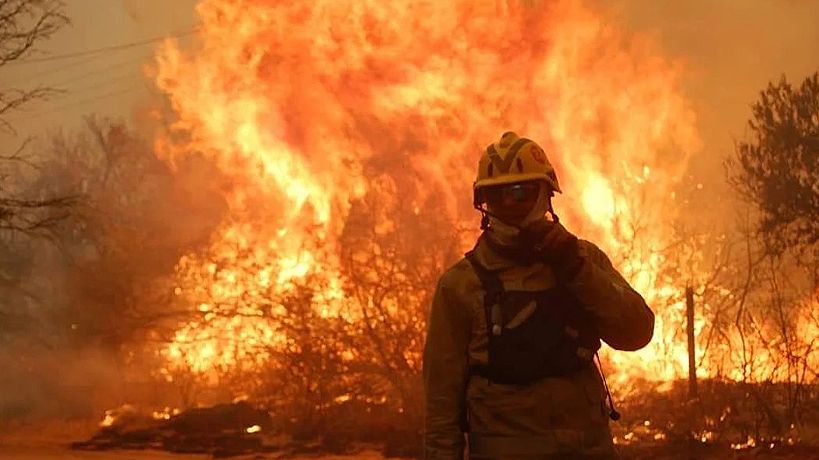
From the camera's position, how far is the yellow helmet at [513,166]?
3172mm

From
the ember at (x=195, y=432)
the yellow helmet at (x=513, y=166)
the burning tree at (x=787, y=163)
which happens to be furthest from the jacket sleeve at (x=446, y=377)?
the burning tree at (x=787, y=163)

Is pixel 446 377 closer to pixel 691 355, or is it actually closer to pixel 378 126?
pixel 691 355

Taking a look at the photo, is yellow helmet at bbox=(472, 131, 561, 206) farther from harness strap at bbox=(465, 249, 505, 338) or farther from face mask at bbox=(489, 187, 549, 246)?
harness strap at bbox=(465, 249, 505, 338)

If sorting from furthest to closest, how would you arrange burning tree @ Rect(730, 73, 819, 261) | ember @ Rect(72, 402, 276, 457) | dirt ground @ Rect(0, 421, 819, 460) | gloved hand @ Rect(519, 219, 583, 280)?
burning tree @ Rect(730, 73, 819, 261) → ember @ Rect(72, 402, 276, 457) → dirt ground @ Rect(0, 421, 819, 460) → gloved hand @ Rect(519, 219, 583, 280)

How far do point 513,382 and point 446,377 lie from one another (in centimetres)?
24

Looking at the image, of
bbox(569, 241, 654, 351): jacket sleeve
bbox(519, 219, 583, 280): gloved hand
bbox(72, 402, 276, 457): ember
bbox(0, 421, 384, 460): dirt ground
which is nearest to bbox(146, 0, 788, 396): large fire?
bbox(72, 402, 276, 457): ember

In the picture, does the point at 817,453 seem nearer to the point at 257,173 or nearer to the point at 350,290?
the point at 350,290

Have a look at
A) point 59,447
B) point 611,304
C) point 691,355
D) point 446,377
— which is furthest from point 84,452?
point 611,304

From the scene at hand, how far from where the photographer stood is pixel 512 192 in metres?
3.15

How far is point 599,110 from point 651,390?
4.62 meters

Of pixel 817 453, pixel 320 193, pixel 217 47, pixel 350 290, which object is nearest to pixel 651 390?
pixel 817 453

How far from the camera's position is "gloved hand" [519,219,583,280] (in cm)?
294

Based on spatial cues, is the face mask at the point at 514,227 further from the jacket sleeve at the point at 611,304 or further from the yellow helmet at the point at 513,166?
the jacket sleeve at the point at 611,304

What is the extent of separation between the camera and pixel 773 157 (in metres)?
17.1
